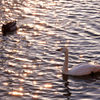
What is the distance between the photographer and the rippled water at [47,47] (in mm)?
15836

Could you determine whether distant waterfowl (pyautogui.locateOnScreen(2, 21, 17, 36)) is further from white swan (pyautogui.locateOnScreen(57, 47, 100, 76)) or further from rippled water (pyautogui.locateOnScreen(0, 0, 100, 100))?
white swan (pyautogui.locateOnScreen(57, 47, 100, 76))

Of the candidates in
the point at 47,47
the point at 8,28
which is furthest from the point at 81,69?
the point at 8,28

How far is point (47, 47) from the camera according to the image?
21.1 metres

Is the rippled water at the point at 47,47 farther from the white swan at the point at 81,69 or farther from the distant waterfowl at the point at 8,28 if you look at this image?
the distant waterfowl at the point at 8,28

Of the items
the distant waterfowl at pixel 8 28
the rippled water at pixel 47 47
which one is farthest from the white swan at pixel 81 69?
the distant waterfowl at pixel 8 28

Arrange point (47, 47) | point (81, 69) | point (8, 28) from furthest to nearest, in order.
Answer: point (8, 28) → point (47, 47) → point (81, 69)

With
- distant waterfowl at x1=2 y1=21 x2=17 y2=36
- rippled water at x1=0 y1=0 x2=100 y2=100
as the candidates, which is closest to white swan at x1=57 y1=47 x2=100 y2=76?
rippled water at x1=0 y1=0 x2=100 y2=100

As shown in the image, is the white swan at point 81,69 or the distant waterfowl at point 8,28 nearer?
the white swan at point 81,69

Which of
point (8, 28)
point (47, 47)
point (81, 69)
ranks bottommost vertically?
point (81, 69)

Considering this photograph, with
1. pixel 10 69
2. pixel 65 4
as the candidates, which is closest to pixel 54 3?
pixel 65 4

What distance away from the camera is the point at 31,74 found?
57.3ft

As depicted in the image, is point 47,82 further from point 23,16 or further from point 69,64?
point 23,16

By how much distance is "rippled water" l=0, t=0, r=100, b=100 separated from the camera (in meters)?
15.8

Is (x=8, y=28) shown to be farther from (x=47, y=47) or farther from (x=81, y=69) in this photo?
(x=81, y=69)
